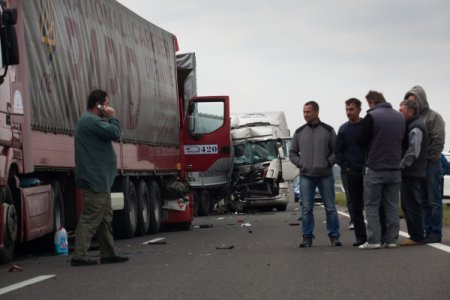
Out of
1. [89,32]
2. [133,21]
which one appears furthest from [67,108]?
[133,21]

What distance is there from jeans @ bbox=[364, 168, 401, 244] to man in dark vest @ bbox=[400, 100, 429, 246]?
0.89 ft

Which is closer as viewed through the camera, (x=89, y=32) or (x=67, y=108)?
(x=67, y=108)

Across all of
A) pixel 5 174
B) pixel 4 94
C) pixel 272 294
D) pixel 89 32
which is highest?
pixel 89 32

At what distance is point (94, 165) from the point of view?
12383mm

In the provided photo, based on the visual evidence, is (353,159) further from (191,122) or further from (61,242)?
(191,122)

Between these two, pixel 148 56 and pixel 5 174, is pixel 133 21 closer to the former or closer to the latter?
pixel 148 56

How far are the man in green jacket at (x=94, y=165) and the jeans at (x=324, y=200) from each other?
2.99 metres

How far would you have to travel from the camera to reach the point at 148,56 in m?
21.1

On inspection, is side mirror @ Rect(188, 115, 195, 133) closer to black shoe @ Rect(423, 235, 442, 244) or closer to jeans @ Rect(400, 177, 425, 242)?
jeans @ Rect(400, 177, 425, 242)

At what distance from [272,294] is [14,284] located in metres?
2.74

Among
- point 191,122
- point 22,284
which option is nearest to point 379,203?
point 22,284

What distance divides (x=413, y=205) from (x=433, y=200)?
0.33 meters

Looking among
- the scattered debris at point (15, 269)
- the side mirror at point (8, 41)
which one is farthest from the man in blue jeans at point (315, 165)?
the side mirror at point (8, 41)

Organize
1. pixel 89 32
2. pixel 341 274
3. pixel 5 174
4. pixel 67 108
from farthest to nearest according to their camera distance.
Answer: pixel 89 32, pixel 67 108, pixel 5 174, pixel 341 274
